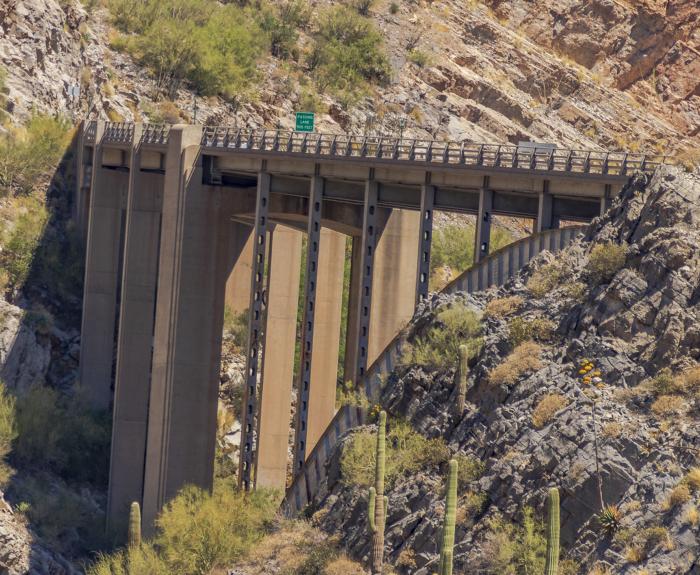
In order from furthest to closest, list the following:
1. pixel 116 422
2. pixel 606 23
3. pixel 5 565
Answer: pixel 606 23 → pixel 116 422 → pixel 5 565

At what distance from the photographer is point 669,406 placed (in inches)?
1501

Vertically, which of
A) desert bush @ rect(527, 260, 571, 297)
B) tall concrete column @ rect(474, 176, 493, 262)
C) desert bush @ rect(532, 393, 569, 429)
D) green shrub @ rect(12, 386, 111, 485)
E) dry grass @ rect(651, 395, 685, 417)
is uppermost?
tall concrete column @ rect(474, 176, 493, 262)

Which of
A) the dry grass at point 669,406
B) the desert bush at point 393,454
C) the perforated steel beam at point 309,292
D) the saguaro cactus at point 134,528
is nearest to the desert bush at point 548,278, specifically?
the desert bush at point 393,454

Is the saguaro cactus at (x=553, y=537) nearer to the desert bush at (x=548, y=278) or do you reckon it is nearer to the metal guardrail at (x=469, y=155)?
the desert bush at (x=548, y=278)

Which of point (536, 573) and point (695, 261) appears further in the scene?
point (695, 261)

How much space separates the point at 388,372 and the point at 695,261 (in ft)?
36.3

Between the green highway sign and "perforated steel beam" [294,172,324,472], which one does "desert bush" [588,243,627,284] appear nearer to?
"perforated steel beam" [294,172,324,472]

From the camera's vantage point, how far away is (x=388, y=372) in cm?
4828

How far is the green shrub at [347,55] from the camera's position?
4166 inches

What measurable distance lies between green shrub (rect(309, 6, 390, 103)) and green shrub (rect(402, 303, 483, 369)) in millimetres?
58683

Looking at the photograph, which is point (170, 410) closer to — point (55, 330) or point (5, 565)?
point (5, 565)

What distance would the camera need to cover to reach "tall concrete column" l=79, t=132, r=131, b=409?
258 feet

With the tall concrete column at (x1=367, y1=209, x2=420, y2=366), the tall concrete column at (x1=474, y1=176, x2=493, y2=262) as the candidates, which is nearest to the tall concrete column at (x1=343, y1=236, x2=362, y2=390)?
the tall concrete column at (x1=367, y1=209, x2=420, y2=366)

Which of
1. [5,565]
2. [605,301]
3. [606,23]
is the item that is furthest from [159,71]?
[605,301]
